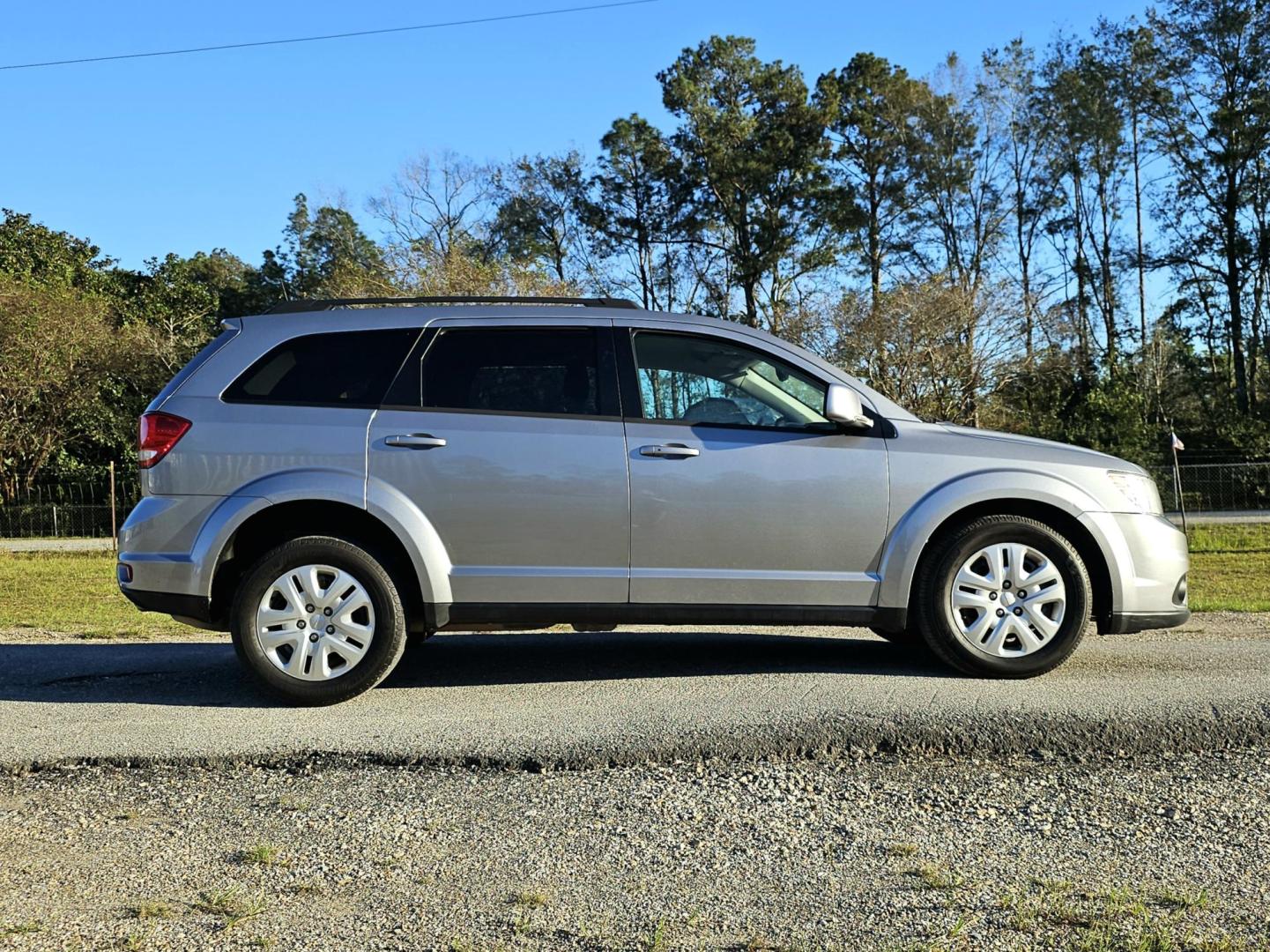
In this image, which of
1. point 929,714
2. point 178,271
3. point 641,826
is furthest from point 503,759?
point 178,271

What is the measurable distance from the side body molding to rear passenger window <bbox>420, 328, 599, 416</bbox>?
1.58m

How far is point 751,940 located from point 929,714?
6.82ft

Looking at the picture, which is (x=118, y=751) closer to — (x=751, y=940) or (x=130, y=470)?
(x=751, y=940)

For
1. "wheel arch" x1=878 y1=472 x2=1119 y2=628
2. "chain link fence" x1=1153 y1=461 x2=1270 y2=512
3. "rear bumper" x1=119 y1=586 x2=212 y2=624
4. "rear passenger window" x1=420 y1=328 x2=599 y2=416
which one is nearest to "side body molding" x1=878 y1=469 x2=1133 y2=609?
"wheel arch" x1=878 y1=472 x2=1119 y2=628

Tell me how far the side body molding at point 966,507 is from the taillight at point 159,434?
11.1ft

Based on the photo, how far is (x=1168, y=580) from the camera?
566 cm

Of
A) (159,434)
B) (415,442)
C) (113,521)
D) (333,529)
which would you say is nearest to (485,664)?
(333,529)

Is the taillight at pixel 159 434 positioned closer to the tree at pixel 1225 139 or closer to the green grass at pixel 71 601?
the green grass at pixel 71 601

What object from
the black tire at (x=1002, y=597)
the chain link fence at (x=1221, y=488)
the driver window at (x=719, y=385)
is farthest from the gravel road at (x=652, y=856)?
the chain link fence at (x=1221, y=488)

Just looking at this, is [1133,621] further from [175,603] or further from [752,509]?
[175,603]

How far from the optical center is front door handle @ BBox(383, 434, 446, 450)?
17.7 feet

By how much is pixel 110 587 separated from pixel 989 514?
1359 cm

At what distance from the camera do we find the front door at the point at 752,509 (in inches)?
213

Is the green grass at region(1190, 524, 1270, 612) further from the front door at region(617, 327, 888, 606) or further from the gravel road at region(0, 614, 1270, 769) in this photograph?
the front door at region(617, 327, 888, 606)
